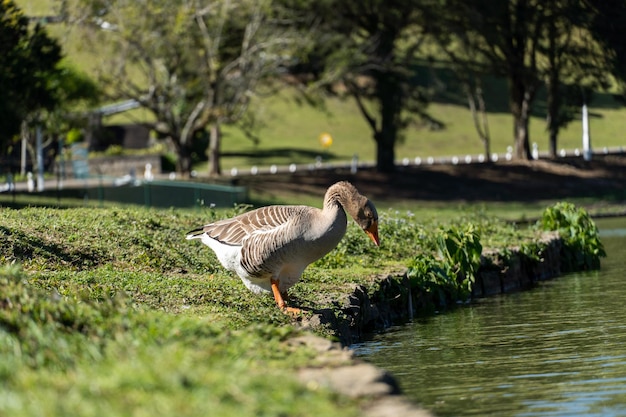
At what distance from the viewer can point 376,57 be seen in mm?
61406

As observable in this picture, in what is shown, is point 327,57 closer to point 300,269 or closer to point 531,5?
point 531,5

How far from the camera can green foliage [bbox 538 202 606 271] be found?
93.0 feet

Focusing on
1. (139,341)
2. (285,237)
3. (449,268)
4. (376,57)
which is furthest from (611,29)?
(139,341)

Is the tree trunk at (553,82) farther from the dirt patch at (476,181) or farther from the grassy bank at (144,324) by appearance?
the grassy bank at (144,324)

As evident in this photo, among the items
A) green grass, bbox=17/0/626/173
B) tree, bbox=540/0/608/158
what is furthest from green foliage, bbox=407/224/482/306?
green grass, bbox=17/0/626/173

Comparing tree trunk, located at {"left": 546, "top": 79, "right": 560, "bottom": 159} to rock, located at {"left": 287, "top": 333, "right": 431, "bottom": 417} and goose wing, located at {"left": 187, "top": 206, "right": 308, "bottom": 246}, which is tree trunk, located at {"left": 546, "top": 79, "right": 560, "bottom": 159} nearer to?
goose wing, located at {"left": 187, "top": 206, "right": 308, "bottom": 246}

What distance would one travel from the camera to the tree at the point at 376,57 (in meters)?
58.8

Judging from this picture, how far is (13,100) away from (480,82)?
1184 inches

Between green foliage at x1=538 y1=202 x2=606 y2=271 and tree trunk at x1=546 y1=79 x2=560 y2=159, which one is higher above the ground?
tree trunk at x1=546 y1=79 x2=560 y2=159

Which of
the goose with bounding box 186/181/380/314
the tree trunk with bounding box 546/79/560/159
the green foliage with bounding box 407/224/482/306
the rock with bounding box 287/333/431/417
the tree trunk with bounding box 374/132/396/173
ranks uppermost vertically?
the tree trunk with bounding box 546/79/560/159

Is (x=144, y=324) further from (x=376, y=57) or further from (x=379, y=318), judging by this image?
(x=376, y=57)

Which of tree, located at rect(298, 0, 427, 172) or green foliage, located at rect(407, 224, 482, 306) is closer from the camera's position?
green foliage, located at rect(407, 224, 482, 306)

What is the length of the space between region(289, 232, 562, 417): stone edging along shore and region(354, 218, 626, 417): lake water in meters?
0.47

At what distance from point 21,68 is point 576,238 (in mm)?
25033
